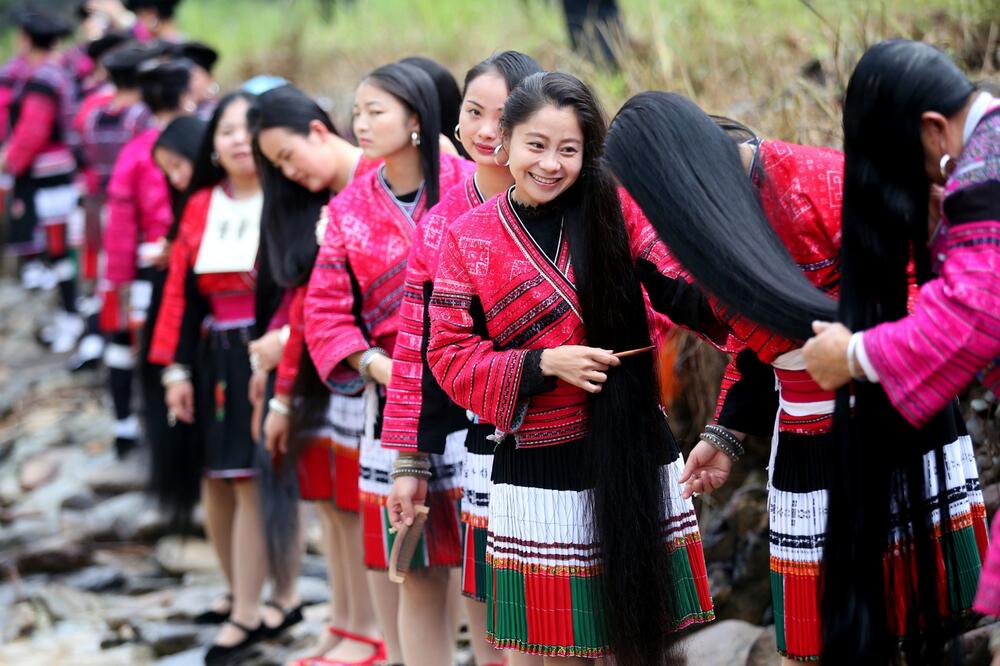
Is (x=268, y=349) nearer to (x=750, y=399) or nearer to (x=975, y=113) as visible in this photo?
(x=750, y=399)

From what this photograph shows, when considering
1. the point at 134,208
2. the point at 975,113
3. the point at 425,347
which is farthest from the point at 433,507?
the point at 134,208

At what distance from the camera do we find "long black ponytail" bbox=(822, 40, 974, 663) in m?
2.35

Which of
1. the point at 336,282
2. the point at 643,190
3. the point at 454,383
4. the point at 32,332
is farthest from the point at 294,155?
the point at 32,332

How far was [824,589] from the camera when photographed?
8.31ft

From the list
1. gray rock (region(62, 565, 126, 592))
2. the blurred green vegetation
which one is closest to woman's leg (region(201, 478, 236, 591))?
gray rock (region(62, 565, 126, 592))

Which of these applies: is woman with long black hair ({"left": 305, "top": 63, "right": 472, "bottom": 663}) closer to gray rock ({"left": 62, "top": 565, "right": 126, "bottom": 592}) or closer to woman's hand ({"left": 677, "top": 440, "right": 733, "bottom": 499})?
woman's hand ({"left": 677, "top": 440, "right": 733, "bottom": 499})

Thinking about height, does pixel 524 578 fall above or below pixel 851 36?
below

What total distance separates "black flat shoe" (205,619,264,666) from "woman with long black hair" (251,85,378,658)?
46 centimetres

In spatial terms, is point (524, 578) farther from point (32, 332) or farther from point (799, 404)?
point (32, 332)

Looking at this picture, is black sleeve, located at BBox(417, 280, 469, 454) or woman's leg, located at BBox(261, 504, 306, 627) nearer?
black sleeve, located at BBox(417, 280, 469, 454)

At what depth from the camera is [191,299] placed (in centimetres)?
485

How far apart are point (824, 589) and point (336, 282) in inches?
70.4

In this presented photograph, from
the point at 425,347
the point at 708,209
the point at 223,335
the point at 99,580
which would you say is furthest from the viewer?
the point at 99,580

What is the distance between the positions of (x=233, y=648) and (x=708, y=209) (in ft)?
9.61
